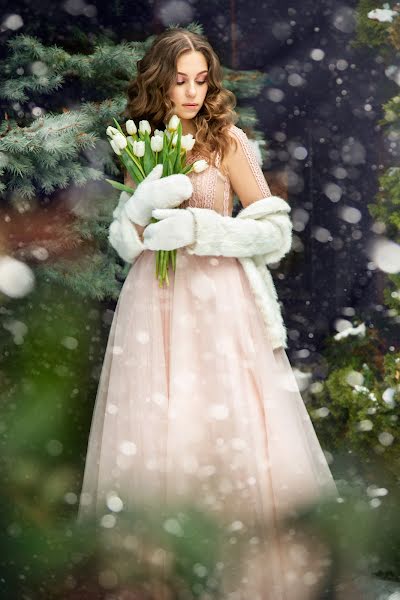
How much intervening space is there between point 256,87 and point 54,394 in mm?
2228

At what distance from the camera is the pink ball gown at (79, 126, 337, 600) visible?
9.87ft

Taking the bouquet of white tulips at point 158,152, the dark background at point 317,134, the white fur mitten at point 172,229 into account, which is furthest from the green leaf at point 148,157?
the dark background at point 317,134

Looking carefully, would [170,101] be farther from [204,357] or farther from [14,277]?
[14,277]

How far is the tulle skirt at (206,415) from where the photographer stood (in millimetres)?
3010

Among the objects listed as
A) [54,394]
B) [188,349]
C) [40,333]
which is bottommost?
[54,394]

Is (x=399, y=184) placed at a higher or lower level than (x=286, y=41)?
lower

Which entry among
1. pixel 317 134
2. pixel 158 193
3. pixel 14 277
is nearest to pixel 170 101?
pixel 158 193

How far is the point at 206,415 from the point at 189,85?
1441mm

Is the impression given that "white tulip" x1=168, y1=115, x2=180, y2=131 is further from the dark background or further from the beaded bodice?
the dark background

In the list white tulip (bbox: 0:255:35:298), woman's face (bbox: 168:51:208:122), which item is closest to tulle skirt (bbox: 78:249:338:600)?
woman's face (bbox: 168:51:208:122)

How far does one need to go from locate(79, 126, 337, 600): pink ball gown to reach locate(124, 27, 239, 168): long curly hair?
0.45ft

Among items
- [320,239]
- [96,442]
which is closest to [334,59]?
[320,239]

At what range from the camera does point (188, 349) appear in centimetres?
309

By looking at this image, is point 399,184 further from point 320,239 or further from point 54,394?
point 54,394
